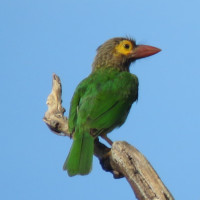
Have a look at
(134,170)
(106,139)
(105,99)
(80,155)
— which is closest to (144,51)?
(105,99)

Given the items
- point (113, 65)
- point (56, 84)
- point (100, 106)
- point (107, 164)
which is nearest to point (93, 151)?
point (107, 164)

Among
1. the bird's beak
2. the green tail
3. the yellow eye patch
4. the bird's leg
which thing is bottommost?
the green tail

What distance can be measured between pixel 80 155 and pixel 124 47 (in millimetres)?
2266

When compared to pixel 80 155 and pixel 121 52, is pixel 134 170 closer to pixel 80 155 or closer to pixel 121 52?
pixel 80 155

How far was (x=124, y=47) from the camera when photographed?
719 cm

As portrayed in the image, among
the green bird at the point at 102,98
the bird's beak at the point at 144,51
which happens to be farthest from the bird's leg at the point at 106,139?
the bird's beak at the point at 144,51

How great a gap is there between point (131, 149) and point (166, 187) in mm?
517

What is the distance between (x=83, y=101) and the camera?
5.93 metres

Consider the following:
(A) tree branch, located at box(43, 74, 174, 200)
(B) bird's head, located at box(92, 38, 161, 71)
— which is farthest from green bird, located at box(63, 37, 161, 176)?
(A) tree branch, located at box(43, 74, 174, 200)

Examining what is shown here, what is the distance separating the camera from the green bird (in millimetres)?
5418

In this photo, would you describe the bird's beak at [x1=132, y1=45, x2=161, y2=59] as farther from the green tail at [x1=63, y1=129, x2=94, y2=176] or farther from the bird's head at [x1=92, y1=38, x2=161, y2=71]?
the green tail at [x1=63, y1=129, x2=94, y2=176]

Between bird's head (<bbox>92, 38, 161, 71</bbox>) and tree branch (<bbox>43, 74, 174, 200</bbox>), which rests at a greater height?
bird's head (<bbox>92, 38, 161, 71</bbox>)

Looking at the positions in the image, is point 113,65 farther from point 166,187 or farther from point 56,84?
point 166,187

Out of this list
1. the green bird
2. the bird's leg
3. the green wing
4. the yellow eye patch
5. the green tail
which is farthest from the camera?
the yellow eye patch
